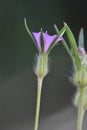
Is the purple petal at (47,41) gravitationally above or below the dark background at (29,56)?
above

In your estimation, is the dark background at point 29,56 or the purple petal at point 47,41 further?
the dark background at point 29,56

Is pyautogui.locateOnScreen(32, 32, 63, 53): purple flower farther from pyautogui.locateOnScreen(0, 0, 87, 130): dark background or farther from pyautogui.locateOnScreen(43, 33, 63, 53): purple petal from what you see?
pyautogui.locateOnScreen(0, 0, 87, 130): dark background

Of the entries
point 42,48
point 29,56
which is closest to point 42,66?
point 42,48

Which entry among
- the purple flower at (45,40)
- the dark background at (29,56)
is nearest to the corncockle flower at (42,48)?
the purple flower at (45,40)

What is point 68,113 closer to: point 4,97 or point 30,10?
point 4,97

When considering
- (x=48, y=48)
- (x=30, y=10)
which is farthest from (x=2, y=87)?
(x=48, y=48)

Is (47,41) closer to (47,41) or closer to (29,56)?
(47,41)

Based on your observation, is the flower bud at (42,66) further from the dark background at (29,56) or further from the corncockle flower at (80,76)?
the dark background at (29,56)
